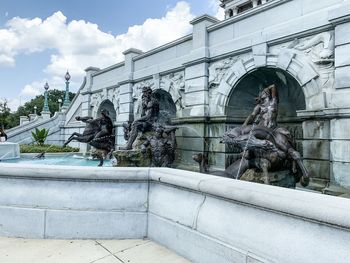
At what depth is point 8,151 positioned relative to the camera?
43.3 feet

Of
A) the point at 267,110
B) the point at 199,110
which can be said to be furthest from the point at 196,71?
the point at 267,110

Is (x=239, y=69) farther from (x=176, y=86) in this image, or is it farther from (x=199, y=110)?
(x=176, y=86)

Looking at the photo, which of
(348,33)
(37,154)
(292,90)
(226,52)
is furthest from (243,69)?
(37,154)

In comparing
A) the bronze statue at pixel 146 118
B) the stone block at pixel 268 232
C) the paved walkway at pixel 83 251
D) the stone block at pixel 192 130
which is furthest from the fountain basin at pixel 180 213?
the stone block at pixel 192 130

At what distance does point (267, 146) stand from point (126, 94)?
10.5m

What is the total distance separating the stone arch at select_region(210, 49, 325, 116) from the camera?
7.64 m

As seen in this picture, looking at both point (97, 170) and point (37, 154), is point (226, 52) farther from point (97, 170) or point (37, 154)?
point (37, 154)

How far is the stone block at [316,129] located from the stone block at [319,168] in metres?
0.71

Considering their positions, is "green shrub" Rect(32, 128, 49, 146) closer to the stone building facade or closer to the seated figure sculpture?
the stone building facade

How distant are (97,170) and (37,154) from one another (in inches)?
545

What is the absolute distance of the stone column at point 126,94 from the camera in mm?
14914

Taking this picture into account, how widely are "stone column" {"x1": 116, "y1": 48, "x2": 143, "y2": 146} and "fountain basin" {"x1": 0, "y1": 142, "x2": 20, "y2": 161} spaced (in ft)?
17.1

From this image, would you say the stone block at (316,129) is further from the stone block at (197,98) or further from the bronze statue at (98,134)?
the bronze statue at (98,134)

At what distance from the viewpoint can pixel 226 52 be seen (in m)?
10.1
